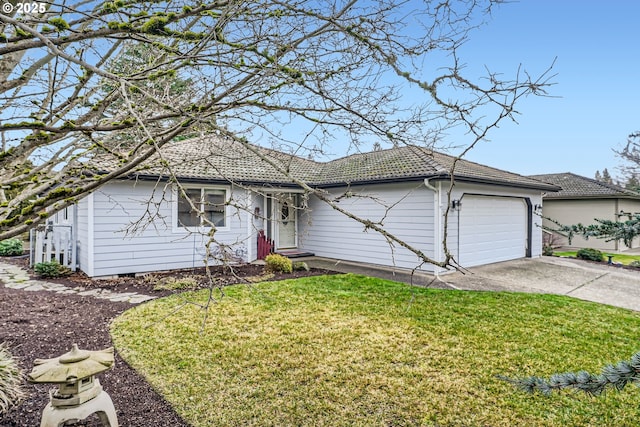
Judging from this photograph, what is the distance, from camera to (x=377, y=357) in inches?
177

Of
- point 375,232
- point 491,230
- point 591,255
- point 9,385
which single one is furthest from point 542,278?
point 9,385

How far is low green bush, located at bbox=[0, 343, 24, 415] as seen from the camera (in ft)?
10.7

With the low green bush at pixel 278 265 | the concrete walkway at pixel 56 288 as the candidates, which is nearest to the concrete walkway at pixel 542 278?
the low green bush at pixel 278 265

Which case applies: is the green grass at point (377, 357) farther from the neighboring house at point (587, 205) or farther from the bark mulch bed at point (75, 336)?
the neighboring house at point (587, 205)

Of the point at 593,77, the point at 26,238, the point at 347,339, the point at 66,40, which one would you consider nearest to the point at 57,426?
the point at 66,40

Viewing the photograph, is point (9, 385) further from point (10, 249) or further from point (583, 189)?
point (583, 189)

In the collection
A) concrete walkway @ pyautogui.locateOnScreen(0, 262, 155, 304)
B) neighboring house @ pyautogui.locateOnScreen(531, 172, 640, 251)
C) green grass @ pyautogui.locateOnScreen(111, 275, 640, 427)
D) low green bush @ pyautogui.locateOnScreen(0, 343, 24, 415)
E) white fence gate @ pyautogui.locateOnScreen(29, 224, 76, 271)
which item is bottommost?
green grass @ pyautogui.locateOnScreen(111, 275, 640, 427)

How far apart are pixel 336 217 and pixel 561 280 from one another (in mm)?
6972

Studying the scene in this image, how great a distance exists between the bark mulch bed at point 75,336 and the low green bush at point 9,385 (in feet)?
0.28

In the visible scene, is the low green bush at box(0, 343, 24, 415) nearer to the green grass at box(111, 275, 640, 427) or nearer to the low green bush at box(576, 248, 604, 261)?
the green grass at box(111, 275, 640, 427)

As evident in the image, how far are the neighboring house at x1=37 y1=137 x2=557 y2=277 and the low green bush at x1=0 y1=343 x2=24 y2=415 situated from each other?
4453mm

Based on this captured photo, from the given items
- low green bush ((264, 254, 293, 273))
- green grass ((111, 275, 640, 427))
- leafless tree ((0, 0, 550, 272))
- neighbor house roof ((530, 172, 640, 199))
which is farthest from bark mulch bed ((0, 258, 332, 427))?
neighbor house roof ((530, 172, 640, 199))

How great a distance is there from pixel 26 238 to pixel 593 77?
22714 mm

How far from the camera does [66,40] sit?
6.05ft
